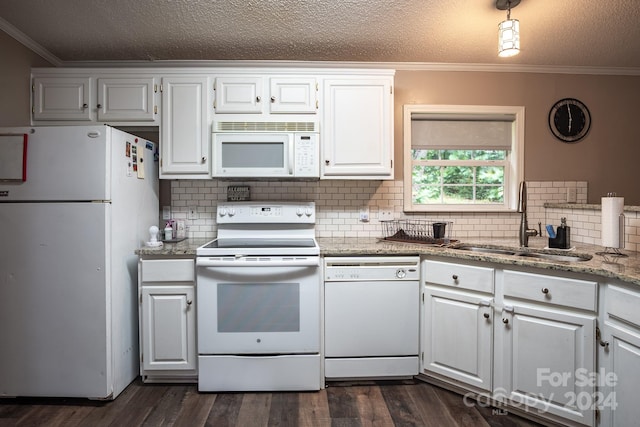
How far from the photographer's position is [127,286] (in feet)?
6.87

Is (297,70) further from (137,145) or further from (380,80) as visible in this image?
(137,145)

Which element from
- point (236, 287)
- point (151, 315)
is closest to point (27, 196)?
point (151, 315)

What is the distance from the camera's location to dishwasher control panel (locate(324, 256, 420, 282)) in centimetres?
210

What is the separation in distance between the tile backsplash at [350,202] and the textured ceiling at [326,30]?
0.99 meters

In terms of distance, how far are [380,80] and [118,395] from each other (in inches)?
106

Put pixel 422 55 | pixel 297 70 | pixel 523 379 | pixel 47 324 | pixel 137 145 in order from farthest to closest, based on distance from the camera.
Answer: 1. pixel 422 55
2. pixel 297 70
3. pixel 137 145
4. pixel 47 324
5. pixel 523 379

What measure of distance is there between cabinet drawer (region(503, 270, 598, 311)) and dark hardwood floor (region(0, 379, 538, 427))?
0.71 m

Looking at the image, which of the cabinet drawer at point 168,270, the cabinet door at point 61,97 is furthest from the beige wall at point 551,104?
the cabinet door at point 61,97

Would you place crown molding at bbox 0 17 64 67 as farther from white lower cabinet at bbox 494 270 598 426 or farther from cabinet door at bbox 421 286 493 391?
white lower cabinet at bbox 494 270 598 426

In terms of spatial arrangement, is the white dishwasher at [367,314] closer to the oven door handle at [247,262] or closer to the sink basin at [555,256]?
the oven door handle at [247,262]

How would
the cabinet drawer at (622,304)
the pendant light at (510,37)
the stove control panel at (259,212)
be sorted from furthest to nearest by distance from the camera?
the stove control panel at (259,212)
the pendant light at (510,37)
the cabinet drawer at (622,304)

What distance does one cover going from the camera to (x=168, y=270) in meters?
2.09

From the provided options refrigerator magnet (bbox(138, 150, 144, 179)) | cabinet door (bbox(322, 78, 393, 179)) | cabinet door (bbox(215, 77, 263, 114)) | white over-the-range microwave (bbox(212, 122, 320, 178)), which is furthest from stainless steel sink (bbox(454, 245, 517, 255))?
refrigerator magnet (bbox(138, 150, 144, 179))

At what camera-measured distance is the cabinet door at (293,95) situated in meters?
2.35
